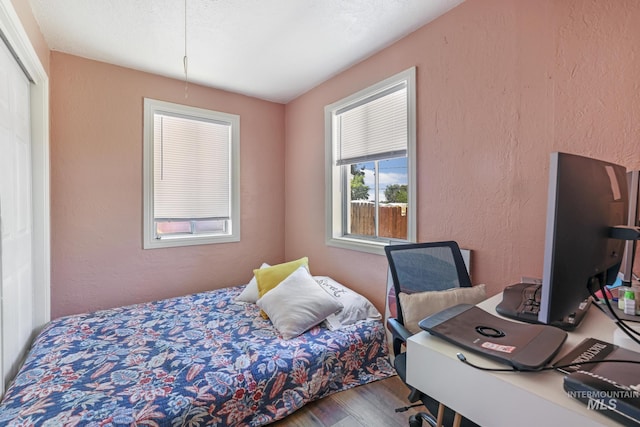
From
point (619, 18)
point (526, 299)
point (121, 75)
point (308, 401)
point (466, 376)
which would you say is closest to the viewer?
point (466, 376)

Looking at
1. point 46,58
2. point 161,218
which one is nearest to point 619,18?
point 161,218

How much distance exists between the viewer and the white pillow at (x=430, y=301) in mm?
1473

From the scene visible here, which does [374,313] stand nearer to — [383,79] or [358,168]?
[358,168]

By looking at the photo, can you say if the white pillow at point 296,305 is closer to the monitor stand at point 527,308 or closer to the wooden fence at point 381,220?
the wooden fence at point 381,220

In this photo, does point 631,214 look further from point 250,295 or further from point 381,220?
point 250,295

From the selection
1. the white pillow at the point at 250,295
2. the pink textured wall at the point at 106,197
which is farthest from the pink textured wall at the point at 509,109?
the pink textured wall at the point at 106,197

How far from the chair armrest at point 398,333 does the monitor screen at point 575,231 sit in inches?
32.3

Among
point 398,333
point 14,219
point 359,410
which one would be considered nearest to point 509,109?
point 398,333

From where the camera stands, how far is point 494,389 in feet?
2.18

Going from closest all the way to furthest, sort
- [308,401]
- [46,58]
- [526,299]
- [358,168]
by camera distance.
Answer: [526,299]
[308,401]
[46,58]
[358,168]

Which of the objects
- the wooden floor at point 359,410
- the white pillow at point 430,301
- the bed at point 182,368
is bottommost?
the wooden floor at point 359,410

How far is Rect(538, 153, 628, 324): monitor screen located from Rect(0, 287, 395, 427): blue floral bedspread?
4.81 feet

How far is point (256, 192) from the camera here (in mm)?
3404

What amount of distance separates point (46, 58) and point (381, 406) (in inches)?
139
